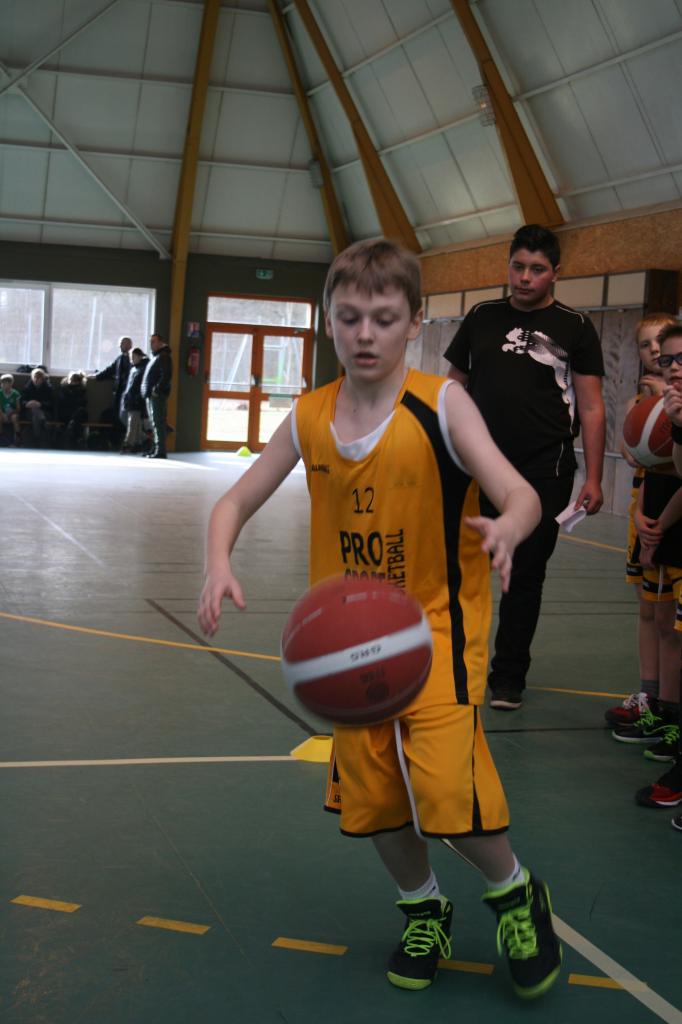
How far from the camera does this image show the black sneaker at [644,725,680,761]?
3.97 metres

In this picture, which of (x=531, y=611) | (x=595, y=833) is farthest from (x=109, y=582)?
(x=595, y=833)

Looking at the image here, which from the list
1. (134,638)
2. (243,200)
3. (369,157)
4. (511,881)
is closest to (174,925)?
(511,881)

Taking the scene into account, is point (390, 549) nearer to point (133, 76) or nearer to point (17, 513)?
point (17, 513)

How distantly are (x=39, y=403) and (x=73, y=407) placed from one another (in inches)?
23.7

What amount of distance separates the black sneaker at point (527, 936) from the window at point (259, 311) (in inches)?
811

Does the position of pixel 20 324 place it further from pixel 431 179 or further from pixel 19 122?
pixel 431 179

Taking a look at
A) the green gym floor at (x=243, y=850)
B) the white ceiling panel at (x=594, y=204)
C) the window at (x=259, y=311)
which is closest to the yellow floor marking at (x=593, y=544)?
the green gym floor at (x=243, y=850)

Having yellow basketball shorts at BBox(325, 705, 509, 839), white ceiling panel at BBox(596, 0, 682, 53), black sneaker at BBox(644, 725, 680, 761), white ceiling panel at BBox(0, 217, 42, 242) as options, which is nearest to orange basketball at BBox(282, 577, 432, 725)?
yellow basketball shorts at BBox(325, 705, 509, 839)

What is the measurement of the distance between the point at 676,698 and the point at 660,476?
2.70 feet

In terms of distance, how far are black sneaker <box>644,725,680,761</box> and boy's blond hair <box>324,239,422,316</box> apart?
2231 mm

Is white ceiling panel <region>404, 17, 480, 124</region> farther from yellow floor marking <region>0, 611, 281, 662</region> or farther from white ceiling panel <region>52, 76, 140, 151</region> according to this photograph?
yellow floor marking <region>0, 611, 281, 662</region>

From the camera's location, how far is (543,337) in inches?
171

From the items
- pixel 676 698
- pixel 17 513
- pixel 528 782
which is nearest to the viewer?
pixel 528 782

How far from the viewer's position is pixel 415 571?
2379 millimetres
